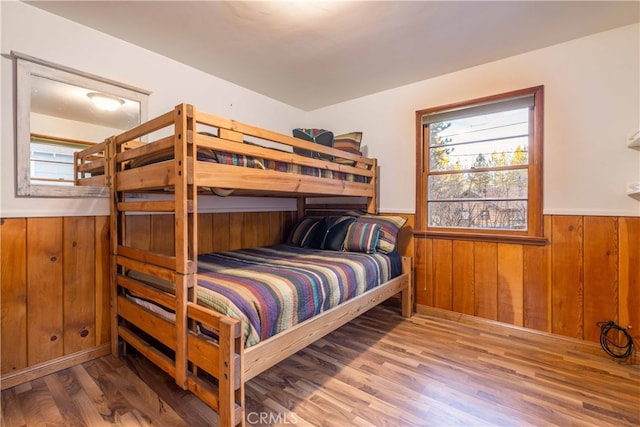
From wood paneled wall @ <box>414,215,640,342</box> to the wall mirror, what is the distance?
2.71m

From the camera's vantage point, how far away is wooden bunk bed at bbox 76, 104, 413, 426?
1179 millimetres

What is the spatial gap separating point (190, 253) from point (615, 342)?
2.69 meters

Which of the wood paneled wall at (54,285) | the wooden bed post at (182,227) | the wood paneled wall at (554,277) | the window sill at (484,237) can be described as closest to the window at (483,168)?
the window sill at (484,237)

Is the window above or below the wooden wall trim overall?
above

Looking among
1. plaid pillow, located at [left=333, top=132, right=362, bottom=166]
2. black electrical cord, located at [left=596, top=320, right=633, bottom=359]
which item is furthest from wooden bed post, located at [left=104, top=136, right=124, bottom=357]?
black electrical cord, located at [left=596, top=320, right=633, bottom=359]

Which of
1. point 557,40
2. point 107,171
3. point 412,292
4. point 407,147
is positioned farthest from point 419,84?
point 107,171

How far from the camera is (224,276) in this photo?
5.20ft

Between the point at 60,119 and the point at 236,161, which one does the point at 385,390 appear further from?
the point at 60,119

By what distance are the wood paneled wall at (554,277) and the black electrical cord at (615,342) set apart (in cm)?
4

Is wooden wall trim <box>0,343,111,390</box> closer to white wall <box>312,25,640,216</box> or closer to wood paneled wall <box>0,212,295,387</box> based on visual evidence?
wood paneled wall <box>0,212,295,387</box>

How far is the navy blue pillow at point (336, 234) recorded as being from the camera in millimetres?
2545

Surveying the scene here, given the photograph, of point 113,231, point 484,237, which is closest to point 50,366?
point 113,231

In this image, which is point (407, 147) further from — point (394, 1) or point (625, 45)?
point (625, 45)

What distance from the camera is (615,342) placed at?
1911 mm
